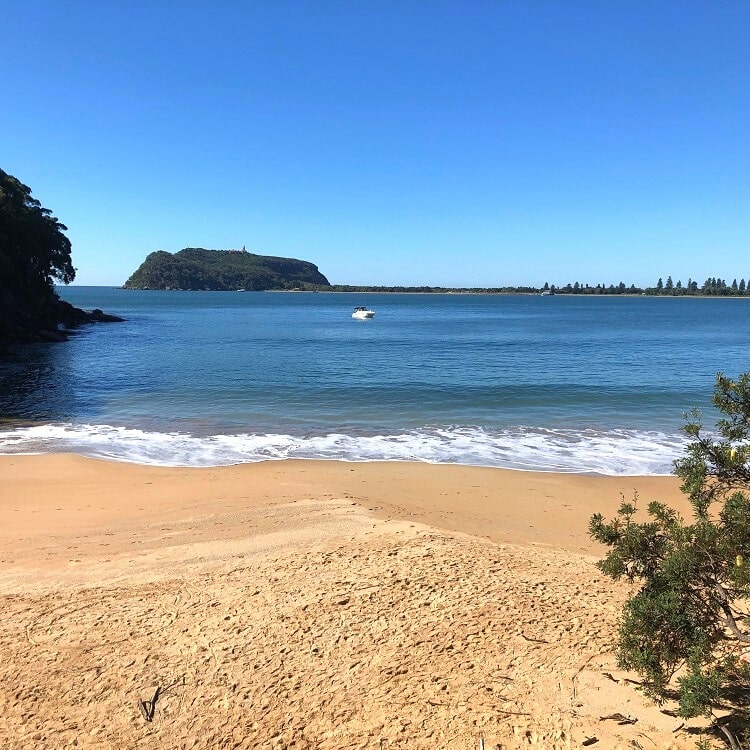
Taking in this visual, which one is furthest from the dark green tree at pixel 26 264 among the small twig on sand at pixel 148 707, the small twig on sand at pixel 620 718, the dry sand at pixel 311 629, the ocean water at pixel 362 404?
the small twig on sand at pixel 620 718

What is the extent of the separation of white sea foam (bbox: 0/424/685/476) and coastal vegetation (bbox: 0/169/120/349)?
2341 cm

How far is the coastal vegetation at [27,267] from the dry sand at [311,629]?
33.7m

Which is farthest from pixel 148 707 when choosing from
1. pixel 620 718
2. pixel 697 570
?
pixel 697 570

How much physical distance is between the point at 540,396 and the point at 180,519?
18.0 metres

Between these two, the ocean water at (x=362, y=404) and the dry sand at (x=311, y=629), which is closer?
the dry sand at (x=311, y=629)

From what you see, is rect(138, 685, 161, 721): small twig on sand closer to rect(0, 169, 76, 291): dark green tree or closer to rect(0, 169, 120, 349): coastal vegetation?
rect(0, 169, 120, 349): coastal vegetation

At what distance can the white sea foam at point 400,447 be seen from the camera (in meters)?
14.9

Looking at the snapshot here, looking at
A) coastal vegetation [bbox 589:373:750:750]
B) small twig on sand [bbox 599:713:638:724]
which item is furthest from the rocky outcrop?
coastal vegetation [bbox 589:373:750:750]

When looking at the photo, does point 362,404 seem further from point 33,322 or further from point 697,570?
point 33,322

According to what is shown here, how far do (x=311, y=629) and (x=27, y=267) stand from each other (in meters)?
51.8

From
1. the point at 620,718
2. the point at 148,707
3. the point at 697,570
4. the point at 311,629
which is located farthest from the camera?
the point at 311,629

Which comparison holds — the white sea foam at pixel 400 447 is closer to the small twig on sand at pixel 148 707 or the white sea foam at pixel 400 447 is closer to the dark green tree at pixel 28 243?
the small twig on sand at pixel 148 707

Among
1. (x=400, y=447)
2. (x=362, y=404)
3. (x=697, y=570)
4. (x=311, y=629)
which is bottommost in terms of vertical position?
(x=400, y=447)

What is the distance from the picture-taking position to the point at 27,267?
4712cm
